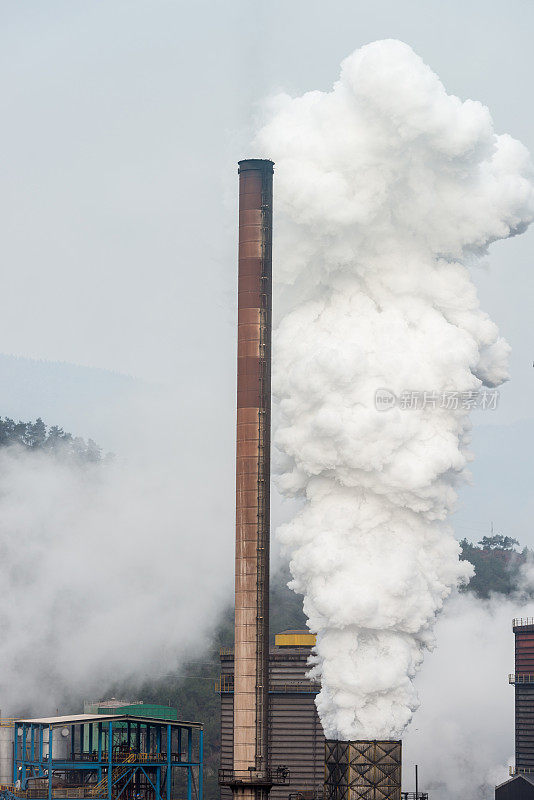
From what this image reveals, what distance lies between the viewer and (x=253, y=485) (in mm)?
64125

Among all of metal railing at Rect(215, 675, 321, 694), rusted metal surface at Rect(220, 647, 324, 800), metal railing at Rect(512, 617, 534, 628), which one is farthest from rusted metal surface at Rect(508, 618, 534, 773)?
metal railing at Rect(215, 675, 321, 694)

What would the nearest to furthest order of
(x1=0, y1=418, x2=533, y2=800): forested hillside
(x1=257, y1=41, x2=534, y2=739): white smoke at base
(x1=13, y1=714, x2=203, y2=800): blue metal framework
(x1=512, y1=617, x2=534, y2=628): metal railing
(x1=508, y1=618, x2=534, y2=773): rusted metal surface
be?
1. (x1=257, y1=41, x2=534, y2=739): white smoke at base
2. (x1=13, y1=714, x2=203, y2=800): blue metal framework
3. (x1=508, y1=618, x2=534, y2=773): rusted metal surface
4. (x1=512, y1=617, x2=534, y2=628): metal railing
5. (x1=0, y1=418, x2=533, y2=800): forested hillside

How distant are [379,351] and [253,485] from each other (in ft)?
25.6

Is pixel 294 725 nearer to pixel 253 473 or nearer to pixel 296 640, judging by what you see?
pixel 296 640

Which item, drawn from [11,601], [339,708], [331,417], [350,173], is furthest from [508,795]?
[11,601]

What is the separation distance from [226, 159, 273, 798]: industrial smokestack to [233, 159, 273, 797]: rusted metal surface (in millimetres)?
41

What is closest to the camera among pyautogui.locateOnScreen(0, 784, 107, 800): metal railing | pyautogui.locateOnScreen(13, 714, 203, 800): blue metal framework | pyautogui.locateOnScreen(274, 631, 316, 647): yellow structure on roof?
pyautogui.locateOnScreen(0, 784, 107, 800): metal railing

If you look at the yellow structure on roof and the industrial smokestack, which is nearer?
the industrial smokestack

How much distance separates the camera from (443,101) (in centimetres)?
6147

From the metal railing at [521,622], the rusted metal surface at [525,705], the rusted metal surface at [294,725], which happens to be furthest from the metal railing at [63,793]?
the metal railing at [521,622]

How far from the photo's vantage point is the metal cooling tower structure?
62.5m

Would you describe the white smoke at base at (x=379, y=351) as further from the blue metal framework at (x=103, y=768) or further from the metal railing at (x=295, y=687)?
the metal railing at (x=295, y=687)

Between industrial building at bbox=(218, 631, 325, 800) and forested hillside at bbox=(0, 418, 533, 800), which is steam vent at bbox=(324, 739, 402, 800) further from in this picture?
forested hillside at bbox=(0, 418, 533, 800)

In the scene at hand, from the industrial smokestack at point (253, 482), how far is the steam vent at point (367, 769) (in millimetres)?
3059
